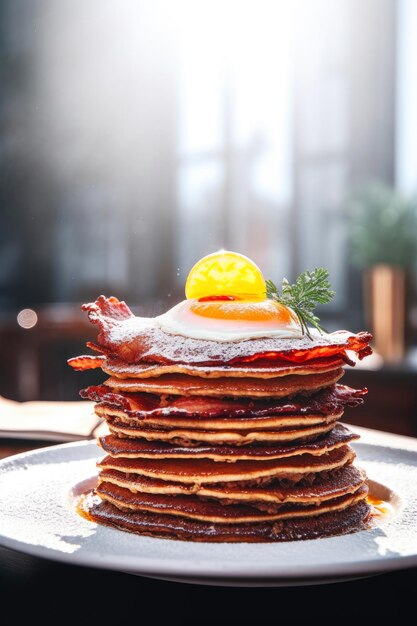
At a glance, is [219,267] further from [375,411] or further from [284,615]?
[375,411]

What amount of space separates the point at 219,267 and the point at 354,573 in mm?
599

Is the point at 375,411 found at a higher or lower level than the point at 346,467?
lower

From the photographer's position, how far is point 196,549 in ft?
2.97

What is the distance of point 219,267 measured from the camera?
1251mm

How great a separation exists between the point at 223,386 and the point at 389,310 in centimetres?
322

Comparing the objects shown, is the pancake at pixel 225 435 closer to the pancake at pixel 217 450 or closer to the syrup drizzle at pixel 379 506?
the pancake at pixel 217 450

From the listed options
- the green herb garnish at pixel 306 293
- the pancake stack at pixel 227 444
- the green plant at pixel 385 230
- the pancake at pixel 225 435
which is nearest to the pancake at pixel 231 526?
the pancake stack at pixel 227 444

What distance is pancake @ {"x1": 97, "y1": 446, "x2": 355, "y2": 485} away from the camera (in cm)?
108

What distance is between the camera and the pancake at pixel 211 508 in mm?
1071

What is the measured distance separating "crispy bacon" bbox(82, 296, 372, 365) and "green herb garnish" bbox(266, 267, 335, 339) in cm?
7

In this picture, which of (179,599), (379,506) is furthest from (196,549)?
(379,506)

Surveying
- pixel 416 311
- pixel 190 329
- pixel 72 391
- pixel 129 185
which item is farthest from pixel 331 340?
pixel 129 185

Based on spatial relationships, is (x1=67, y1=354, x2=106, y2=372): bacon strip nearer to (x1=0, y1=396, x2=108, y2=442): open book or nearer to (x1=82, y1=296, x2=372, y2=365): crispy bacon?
(x1=82, y1=296, x2=372, y2=365): crispy bacon

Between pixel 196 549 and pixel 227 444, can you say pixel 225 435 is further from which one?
pixel 196 549
